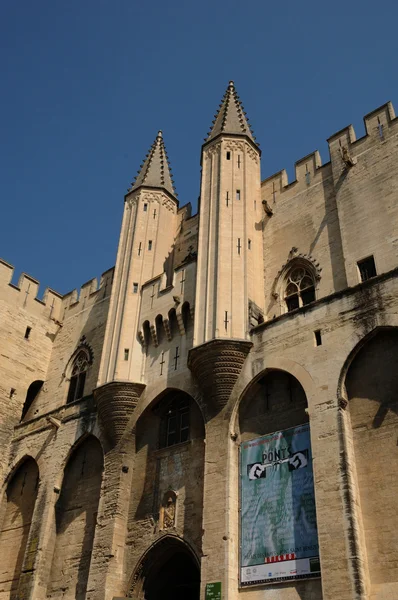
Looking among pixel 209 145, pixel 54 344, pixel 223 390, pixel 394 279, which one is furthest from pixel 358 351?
pixel 54 344

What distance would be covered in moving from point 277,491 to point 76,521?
6.93m

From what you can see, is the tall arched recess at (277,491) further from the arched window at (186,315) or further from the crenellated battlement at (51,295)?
the crenellated battlement at (51,295)

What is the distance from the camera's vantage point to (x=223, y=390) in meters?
14.6

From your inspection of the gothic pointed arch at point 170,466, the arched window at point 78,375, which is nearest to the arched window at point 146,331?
the gothic pointed arch at point 170,466

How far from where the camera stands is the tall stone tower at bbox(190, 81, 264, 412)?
15.0 m

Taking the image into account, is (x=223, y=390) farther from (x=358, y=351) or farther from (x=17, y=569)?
(x=17, y=569)

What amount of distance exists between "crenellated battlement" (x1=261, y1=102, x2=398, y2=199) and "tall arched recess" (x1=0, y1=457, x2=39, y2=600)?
1155 cm

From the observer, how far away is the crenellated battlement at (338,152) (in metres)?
16.6

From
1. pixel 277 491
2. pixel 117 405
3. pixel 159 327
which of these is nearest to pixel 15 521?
pixel 117 405

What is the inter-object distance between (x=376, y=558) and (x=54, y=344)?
15.4 meters

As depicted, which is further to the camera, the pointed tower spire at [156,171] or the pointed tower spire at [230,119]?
the pointed tower spire at [156,171]

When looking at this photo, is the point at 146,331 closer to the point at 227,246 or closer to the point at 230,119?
the point at 227,246

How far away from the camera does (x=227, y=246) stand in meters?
16.8

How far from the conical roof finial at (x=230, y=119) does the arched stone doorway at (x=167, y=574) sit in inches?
478
